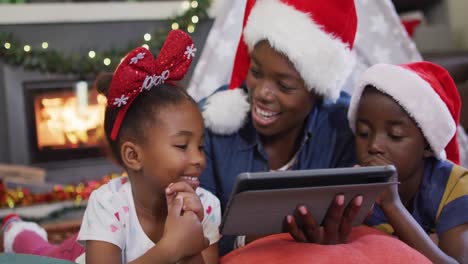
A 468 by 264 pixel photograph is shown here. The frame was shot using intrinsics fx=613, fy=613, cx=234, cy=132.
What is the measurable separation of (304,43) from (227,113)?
264 mm

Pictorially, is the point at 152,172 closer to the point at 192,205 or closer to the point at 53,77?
the point at 192,205

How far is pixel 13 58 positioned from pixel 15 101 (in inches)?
9.1

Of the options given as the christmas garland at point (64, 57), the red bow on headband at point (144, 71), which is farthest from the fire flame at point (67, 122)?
the red bow on headband at point (144, 71)

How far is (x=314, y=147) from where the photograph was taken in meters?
1.61

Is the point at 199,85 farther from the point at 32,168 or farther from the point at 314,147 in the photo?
the point at 32,168

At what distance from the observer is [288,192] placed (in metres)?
1.00

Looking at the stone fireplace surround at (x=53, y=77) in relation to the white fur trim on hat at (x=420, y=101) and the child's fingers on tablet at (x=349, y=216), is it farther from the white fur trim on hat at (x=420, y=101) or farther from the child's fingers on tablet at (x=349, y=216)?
the child's fingers on tablet at (x=349, y=216)

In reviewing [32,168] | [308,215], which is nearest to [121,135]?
[308,215]

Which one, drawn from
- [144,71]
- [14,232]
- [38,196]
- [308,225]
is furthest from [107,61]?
[308,225]

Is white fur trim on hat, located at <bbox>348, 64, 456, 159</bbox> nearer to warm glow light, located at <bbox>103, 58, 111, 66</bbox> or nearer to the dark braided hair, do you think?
the dark braided hair

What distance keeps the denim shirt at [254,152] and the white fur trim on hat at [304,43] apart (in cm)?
11

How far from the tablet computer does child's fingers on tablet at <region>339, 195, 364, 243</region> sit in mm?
13

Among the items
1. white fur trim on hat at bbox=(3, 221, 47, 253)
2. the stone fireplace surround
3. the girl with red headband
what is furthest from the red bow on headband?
the stone fireplace surround

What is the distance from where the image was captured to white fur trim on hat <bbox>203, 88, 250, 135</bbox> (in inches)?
62.1
